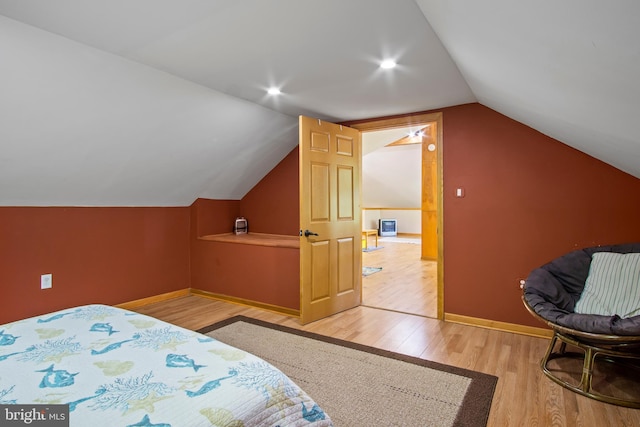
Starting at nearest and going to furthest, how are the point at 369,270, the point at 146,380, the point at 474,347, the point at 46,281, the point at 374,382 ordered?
the point at 146,380
the point at 374,382
the point at 474,347
the point at 46,281
the point at 369,270

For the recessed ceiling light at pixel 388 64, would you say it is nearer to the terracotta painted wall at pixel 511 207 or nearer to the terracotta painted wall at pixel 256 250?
the terracotta painted wall at pixel 511 207

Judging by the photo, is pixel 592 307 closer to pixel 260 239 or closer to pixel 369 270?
pixel 260 239

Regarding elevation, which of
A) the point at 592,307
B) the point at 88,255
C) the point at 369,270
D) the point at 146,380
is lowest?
the point at 369,270

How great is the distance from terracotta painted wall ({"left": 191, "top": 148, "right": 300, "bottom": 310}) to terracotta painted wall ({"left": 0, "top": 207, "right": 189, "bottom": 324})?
267 mm

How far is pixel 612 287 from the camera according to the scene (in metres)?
2.43

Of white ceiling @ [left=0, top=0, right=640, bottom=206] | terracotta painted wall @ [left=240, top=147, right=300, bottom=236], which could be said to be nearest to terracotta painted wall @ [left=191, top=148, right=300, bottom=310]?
terracotta painted wall @ [left=240, top=147, right=300, bottom=236]

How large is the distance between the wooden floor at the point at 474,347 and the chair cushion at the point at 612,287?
0.58 m

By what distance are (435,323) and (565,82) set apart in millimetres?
2494

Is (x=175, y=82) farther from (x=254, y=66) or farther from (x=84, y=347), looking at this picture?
(x=84, y=347)

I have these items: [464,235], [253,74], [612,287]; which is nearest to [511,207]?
[464,235]

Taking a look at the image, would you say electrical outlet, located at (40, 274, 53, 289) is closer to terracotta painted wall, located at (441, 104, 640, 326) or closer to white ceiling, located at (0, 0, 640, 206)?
white ceiling, located at (0, 0, 640, 206)

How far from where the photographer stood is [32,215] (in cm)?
321

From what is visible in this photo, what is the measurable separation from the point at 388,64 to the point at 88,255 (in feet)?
11.3

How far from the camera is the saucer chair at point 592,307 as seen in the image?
79.3 inches
